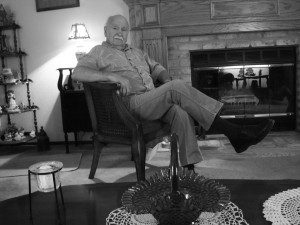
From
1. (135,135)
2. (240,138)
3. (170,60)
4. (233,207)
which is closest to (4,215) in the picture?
(233,207)

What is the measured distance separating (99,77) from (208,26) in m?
1.55

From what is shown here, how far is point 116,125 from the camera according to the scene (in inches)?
89.4

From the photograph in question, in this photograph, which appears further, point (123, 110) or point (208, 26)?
point (208, 26)

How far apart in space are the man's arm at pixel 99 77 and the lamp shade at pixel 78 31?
1.12 metres

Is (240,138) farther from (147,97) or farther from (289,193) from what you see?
(289,193)

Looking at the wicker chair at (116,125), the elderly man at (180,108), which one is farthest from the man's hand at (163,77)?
the wicker chair at (116,125)

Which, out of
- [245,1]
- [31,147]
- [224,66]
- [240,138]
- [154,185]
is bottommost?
[31,147]

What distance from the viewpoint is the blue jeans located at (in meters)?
2.11

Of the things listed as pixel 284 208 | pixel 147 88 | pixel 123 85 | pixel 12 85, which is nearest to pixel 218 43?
pixel 147 88

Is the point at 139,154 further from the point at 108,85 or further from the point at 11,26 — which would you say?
the point at 11,26

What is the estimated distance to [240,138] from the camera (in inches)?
84.0

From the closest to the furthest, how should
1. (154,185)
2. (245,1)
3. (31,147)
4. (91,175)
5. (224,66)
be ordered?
(154,185) < (91,175) < (245,1) < (224,66) < (31,147)

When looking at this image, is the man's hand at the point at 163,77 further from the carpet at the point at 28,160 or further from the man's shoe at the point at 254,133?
the carpet at the point at 28,160

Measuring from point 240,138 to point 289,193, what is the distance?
3.45 ft
